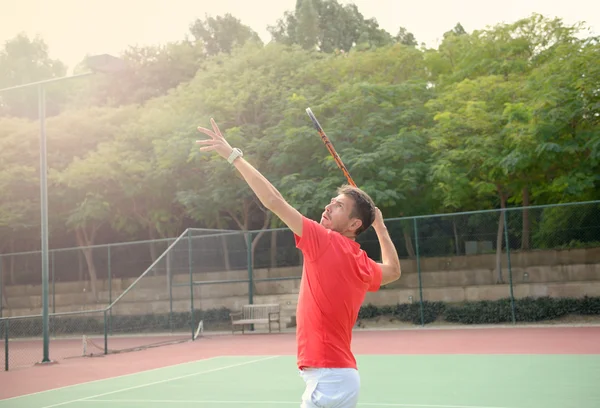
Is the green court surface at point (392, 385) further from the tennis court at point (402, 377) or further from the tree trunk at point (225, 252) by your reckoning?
the tree trunk at point (225, 252)

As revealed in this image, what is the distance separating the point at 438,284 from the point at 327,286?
20.0 metres

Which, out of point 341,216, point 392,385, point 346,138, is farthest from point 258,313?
point 341,216

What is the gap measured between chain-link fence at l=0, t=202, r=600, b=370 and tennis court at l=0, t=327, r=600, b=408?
2.95 m

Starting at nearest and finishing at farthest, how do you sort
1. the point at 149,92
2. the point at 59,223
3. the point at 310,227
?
1. the point at 310,227
2. the point at 59,223
3. the point at 149,92

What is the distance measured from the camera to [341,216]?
366 centimetres

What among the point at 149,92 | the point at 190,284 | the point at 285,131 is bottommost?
the point at 190,284

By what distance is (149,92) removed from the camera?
39312mm

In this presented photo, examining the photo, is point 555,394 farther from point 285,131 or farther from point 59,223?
point 59,223

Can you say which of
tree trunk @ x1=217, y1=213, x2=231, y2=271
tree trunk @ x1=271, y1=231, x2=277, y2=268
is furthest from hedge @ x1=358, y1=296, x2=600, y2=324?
tree trunk @ x1=217, y1=213, x2=231, y2=271

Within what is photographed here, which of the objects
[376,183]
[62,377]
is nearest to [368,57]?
[376,183]

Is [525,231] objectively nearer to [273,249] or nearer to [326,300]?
[273,249]

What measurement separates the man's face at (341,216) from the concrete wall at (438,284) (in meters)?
17.4

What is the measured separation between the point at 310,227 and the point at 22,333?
2516 cm

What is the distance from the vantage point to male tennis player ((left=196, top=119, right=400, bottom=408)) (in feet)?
11.4
